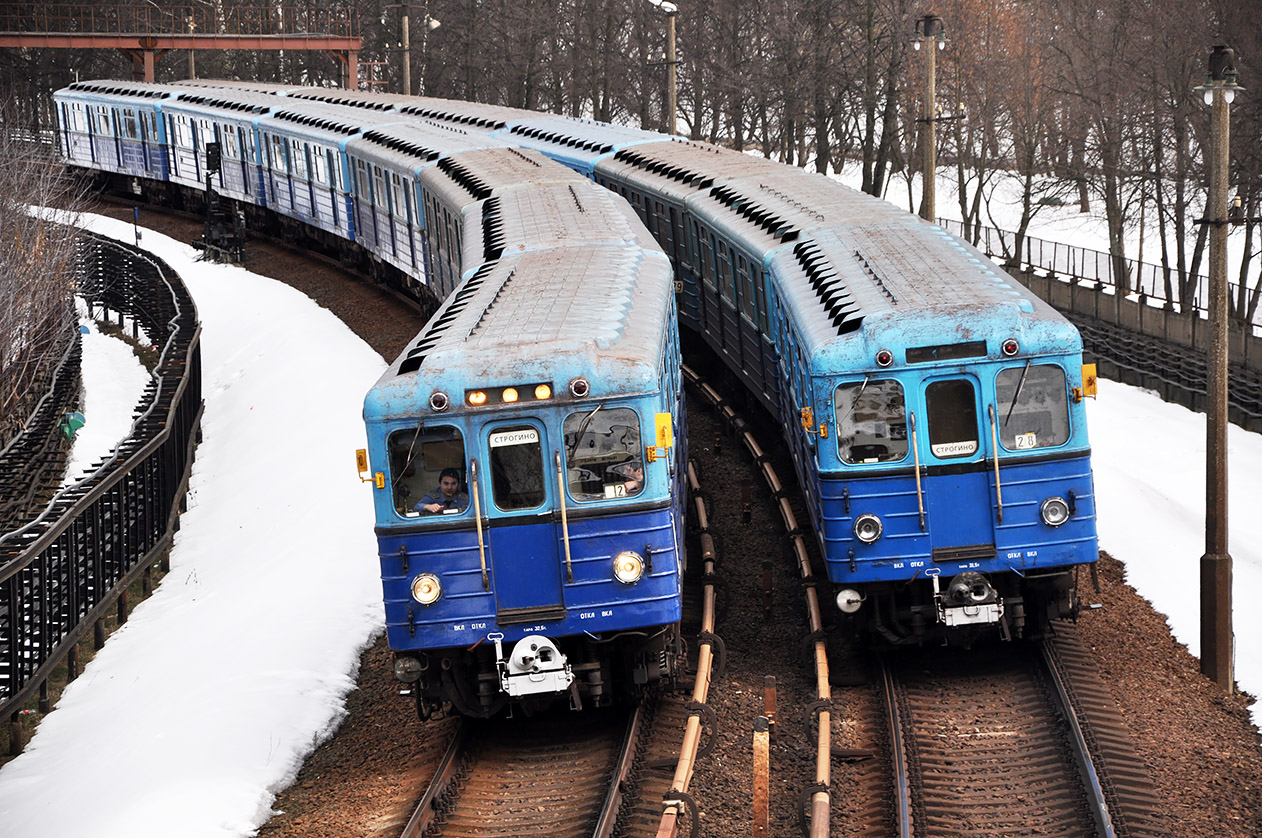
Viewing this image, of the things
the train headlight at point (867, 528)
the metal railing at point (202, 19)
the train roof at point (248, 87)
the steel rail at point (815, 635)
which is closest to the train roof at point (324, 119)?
the train roof at point (248, 87)

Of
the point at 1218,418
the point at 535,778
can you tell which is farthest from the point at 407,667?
the point at 1218,418

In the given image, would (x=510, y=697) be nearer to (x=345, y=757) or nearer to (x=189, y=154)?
(x=345, y=757)

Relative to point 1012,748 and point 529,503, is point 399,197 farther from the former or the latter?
Result: point 1012,748

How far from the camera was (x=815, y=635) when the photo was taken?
1266 centimetres

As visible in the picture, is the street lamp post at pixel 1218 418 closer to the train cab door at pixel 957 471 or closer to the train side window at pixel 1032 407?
the train side window at pixel 1032 407

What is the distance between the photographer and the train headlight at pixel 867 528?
39.0ft

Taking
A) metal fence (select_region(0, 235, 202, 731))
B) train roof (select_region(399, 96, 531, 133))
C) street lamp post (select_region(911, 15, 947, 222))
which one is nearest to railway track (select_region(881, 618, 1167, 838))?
metal fence (select_region(0, 235, 202, 731))

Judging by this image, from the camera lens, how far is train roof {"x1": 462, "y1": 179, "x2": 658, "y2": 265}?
15.7 m

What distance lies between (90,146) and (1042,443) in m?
42.3

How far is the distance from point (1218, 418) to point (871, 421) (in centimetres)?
322

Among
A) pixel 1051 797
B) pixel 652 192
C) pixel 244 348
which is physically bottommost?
pixel 1051 797

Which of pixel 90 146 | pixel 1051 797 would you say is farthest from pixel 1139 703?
pixel 90 146

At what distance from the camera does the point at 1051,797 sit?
10219 millimetres

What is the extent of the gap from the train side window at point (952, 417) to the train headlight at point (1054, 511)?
2.16ft
